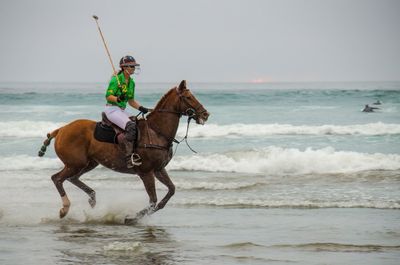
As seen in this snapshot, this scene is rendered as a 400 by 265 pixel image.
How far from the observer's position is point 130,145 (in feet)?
43.5

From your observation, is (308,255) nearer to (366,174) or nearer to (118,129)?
(118,129)

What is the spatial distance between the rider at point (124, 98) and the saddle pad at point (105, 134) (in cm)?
21

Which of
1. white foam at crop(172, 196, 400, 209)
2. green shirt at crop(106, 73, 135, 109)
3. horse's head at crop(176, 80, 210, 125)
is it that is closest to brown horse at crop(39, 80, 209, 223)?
horse's head at crop(176, 80, 210, 125)

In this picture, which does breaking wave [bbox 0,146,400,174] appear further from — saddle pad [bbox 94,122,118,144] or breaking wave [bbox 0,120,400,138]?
saddle pad [bbox 94,122,118,144]

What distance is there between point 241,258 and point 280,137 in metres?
23.3

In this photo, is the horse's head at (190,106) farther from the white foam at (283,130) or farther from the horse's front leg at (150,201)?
the white foam at (283,130)

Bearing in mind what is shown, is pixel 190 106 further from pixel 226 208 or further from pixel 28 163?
pixel 28 163

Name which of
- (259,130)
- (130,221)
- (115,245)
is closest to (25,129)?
(259,130)

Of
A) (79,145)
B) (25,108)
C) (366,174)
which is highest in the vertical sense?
(79,145)

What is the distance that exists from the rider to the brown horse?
204 mm

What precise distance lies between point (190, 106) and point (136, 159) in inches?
50.3

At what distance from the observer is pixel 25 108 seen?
2074 inches

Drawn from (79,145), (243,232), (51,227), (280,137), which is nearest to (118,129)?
(79,145)

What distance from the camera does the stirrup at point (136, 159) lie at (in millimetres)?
13206
